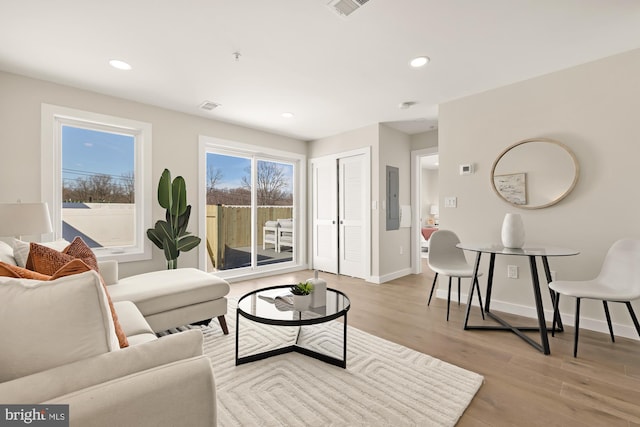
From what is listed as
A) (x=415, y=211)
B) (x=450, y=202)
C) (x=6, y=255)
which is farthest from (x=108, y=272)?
(x=415, y=211)

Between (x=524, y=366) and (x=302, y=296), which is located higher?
(x=302, y=296)

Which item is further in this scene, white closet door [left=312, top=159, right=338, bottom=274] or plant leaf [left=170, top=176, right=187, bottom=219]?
white closet door [left=312, top=159, right=338, bottom=274]

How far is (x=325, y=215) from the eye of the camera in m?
5.14

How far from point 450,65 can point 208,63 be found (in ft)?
7.21

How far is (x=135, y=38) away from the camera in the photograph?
2.24m

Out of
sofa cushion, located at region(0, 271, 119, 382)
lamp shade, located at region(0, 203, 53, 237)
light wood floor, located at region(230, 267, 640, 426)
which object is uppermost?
lamp shade, located at region(0, 203, 53, 237)

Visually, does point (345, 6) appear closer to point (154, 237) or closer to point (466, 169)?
point (466, 169)

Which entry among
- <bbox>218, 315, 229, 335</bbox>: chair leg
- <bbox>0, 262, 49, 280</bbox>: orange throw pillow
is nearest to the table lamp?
<bbox>218, 315, 229, 335</bbox>: chair leg

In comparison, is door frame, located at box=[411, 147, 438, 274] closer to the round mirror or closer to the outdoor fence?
the round mirror

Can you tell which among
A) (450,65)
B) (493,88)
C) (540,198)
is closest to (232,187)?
(450,65)

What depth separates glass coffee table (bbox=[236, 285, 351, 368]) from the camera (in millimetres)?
1783

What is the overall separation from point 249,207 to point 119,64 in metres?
2.57

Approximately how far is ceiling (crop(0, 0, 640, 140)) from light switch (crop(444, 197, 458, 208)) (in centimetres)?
118

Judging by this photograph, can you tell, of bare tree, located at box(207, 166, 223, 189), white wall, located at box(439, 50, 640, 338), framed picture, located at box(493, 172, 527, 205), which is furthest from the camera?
bare tree, located at box(207, 166, 223, 189)
